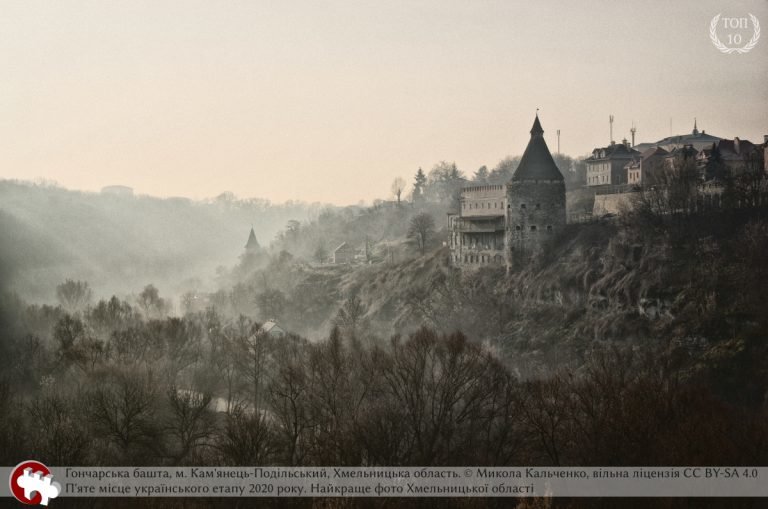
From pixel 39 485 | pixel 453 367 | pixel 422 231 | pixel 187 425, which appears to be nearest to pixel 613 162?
pixel 422 231

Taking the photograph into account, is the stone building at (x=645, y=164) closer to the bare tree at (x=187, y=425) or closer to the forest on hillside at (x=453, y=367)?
the forest on hillside at (x=453, y=367)

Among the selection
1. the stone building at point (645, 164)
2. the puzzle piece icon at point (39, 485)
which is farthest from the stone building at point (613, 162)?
the puzzle piece icon at point (39, 485)

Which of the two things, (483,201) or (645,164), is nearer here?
(645,164)

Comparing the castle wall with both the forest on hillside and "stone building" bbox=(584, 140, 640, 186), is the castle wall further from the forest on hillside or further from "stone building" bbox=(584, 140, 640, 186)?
"stone building" bbox=(584, 140, 640, 186)

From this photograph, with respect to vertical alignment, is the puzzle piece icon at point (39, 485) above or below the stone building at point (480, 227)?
below

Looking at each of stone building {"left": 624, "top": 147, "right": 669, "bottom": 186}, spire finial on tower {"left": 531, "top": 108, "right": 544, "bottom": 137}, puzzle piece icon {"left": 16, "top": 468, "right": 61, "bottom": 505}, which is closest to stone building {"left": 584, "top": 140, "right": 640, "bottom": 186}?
stone building {"left": 624, "top": 147, "right": 669, "bottom": 186}

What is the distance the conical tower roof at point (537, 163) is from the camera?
184ft

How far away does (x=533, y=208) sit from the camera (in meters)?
55.9

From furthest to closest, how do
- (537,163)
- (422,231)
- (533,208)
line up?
(422,231)
(537,163)
(533,208)

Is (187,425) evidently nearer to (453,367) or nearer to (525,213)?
(453,367)

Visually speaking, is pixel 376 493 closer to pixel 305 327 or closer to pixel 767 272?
pixel 767 272

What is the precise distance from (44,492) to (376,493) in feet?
29.5

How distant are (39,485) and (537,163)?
42241mm

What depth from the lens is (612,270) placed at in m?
47.2
